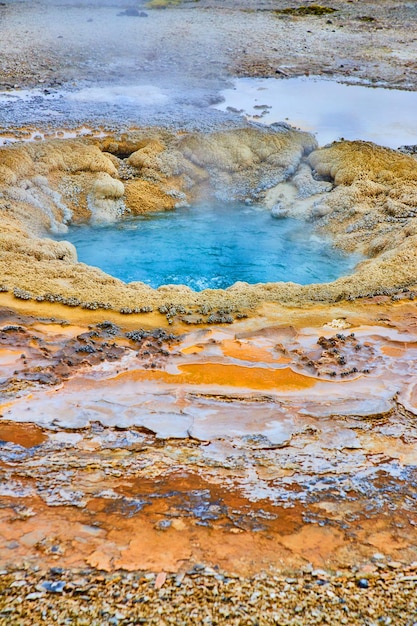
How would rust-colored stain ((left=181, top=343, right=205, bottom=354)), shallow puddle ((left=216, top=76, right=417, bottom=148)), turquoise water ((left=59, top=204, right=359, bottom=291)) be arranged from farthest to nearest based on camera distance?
shallow puddle ((left=216, top=76, right=417, bottom=148)), turquoise water ((left=59, top=204, right=359, bottom=291)), rust-colored stain ((left=181, top=343, right=205, bottom=354))

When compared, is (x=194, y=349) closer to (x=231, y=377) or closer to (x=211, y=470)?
(x=231, y=377)

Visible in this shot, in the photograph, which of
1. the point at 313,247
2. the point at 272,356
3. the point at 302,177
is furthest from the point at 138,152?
the point at 272,356

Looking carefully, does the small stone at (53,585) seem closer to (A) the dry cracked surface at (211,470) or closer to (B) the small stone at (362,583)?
(A) the dry cracked surface at (211,470)

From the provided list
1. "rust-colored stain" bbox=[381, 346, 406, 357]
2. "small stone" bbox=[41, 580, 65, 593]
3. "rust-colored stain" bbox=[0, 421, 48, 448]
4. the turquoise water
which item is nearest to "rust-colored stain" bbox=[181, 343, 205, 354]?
"rust-colored stain" bbox=[0, 421, 48, 448]

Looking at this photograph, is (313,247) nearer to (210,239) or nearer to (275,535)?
(210,239)

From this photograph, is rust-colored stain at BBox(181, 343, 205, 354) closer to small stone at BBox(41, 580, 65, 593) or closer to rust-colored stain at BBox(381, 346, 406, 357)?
rust-colored stain at BBox(381, 346, 406, 357)

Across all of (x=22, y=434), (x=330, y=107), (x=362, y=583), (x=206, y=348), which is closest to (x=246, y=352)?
(x=206, y=348)
